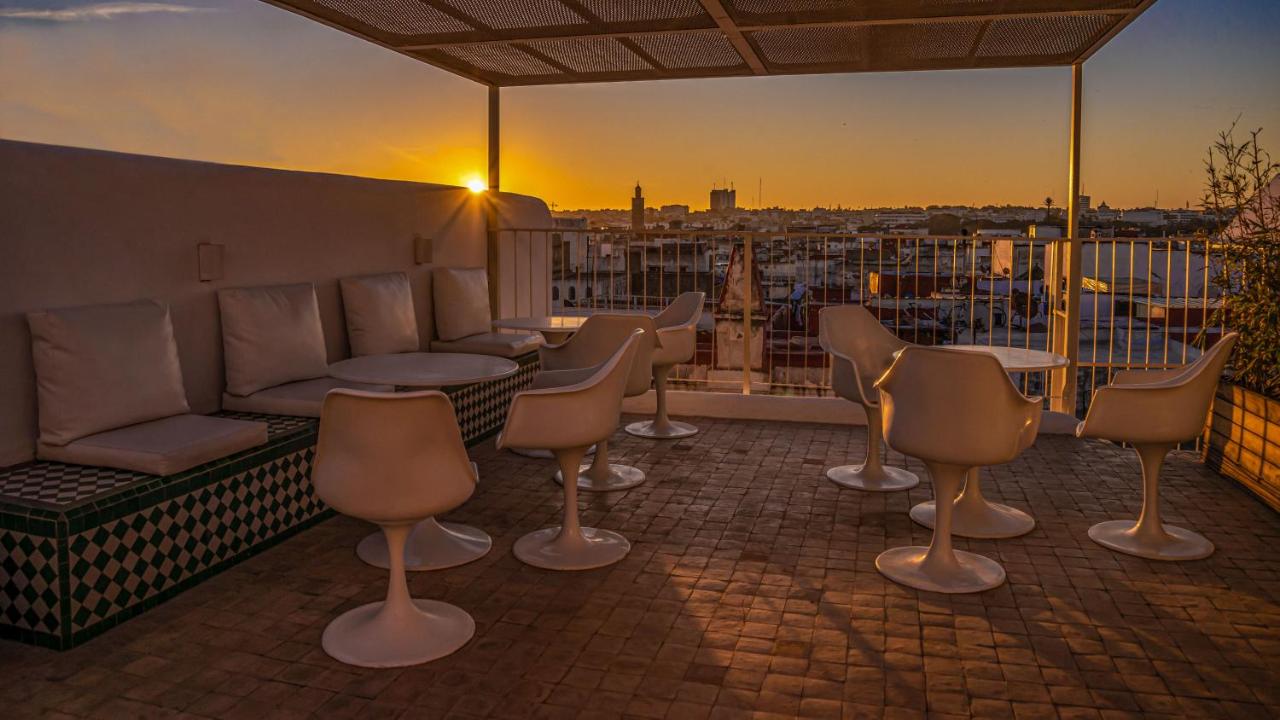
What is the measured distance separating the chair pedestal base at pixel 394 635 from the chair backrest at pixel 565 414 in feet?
2.39

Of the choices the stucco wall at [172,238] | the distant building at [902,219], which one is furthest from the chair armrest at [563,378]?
the distant building at [902,219]

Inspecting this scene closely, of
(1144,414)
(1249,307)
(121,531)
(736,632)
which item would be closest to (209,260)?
(121,531)

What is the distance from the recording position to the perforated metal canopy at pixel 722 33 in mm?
5090

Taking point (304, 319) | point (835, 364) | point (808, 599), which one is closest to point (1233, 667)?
point (808, 599)

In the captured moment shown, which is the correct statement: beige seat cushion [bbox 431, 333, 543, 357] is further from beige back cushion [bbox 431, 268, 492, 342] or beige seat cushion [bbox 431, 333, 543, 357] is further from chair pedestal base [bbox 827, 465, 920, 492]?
chair pedestal base [bbox 827, 465, 920, 492]

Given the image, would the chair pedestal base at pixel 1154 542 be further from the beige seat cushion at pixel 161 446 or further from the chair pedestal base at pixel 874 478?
the beige seat cushion at pixel 161 446

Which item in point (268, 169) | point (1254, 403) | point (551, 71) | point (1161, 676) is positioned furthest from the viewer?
point (551, 71)

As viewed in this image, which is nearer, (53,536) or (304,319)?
(53,536)

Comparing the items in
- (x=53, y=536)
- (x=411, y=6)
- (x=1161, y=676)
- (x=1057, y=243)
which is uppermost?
(x=411, y=6)

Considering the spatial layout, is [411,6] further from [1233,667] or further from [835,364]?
[1233,667]

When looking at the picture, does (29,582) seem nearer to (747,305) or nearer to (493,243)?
(747,305)

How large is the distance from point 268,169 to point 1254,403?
545cm

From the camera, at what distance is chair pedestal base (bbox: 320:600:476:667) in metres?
2.85

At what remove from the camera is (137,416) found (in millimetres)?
3738
